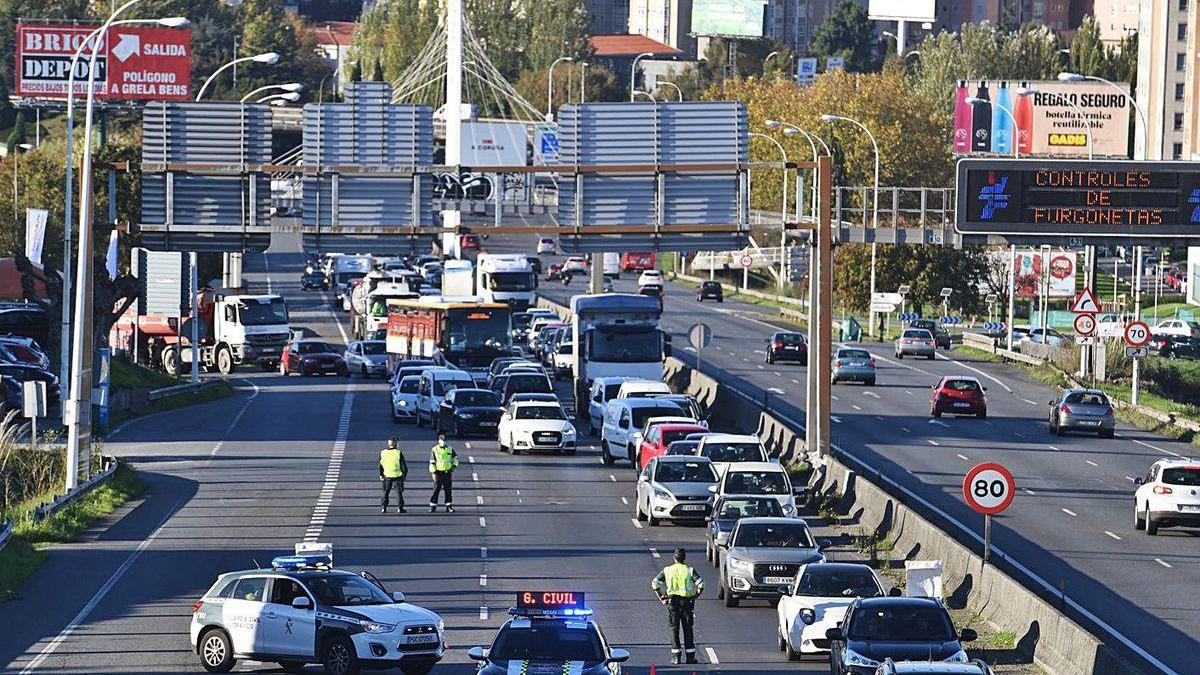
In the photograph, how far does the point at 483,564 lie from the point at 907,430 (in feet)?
86.5

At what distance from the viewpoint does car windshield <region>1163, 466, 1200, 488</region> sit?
3694 centimetres

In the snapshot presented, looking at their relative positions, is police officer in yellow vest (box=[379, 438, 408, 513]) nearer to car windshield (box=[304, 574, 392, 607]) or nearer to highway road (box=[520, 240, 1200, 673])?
highway road (box=[520, 240, 1200, 673])

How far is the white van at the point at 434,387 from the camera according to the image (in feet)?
183

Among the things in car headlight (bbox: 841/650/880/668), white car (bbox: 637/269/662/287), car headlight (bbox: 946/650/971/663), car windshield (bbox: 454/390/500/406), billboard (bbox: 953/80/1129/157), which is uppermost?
billboard (bbox: 953/80/1129/157)

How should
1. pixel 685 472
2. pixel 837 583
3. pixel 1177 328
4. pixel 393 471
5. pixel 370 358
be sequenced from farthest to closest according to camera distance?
pixel 1177 328, pixel 370 358, pixel 393 471, pixel 685 472, pixel 837 583

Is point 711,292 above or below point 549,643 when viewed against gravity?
below

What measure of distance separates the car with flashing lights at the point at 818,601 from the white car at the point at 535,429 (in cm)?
2421

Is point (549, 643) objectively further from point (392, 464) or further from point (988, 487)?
point (392, 464)

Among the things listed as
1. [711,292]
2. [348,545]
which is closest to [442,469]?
[348,545]

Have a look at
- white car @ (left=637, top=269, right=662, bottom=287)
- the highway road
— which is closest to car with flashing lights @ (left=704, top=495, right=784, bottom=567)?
the highway road

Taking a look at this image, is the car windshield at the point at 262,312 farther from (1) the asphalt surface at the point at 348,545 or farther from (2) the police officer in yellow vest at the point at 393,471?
(2) the police officer in yellow vest at the point at 393,471

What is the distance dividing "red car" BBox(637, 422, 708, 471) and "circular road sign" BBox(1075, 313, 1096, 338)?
2094 centimetres

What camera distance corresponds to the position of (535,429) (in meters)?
49.7

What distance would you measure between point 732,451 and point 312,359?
1474 inches
